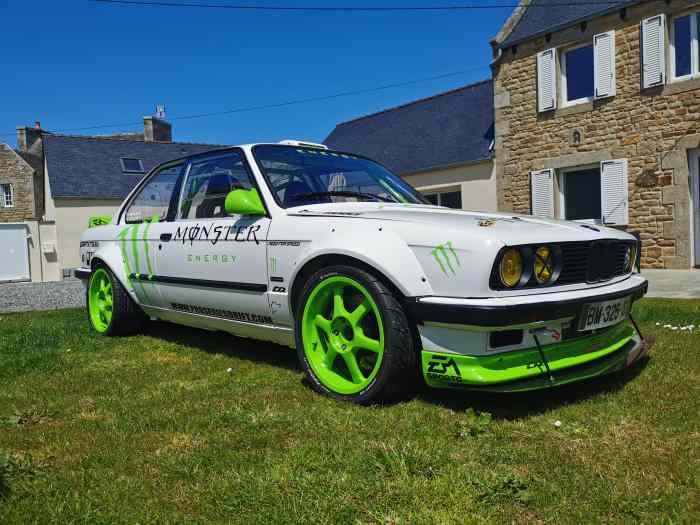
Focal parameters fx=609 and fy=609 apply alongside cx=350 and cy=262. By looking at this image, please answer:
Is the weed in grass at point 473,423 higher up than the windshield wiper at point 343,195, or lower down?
lower down

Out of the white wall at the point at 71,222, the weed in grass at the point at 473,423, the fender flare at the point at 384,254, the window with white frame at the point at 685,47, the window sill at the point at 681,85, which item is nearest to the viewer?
the weed in grass at the point at 473,423

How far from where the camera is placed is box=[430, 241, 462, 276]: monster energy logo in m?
2.77

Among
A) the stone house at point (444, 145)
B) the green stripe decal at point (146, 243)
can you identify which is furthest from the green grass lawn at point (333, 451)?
the stone house at point (444, 145)

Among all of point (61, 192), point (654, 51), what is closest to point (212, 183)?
point (654, 51)

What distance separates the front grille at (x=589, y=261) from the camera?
9.68ft

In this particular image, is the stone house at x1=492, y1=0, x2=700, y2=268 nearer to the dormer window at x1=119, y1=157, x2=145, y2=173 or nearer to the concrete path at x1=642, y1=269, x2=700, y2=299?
the concrete path at x1=642, y1=269, x2=700, y2=299

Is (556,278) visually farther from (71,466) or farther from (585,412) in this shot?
(71,466)

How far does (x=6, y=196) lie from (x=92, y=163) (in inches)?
389

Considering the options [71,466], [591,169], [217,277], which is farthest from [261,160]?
[591,169]

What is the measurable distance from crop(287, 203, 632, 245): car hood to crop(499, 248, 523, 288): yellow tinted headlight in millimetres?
61

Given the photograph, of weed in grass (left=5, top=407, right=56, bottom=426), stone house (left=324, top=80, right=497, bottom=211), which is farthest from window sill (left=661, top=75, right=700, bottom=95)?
weed in grass (left=5, top=407, right=56, bottom=426)

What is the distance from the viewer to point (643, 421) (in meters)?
2.73

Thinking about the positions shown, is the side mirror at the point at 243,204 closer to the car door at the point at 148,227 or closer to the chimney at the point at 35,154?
the car door at the point at 148,227

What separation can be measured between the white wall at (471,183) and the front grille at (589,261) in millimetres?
11373
